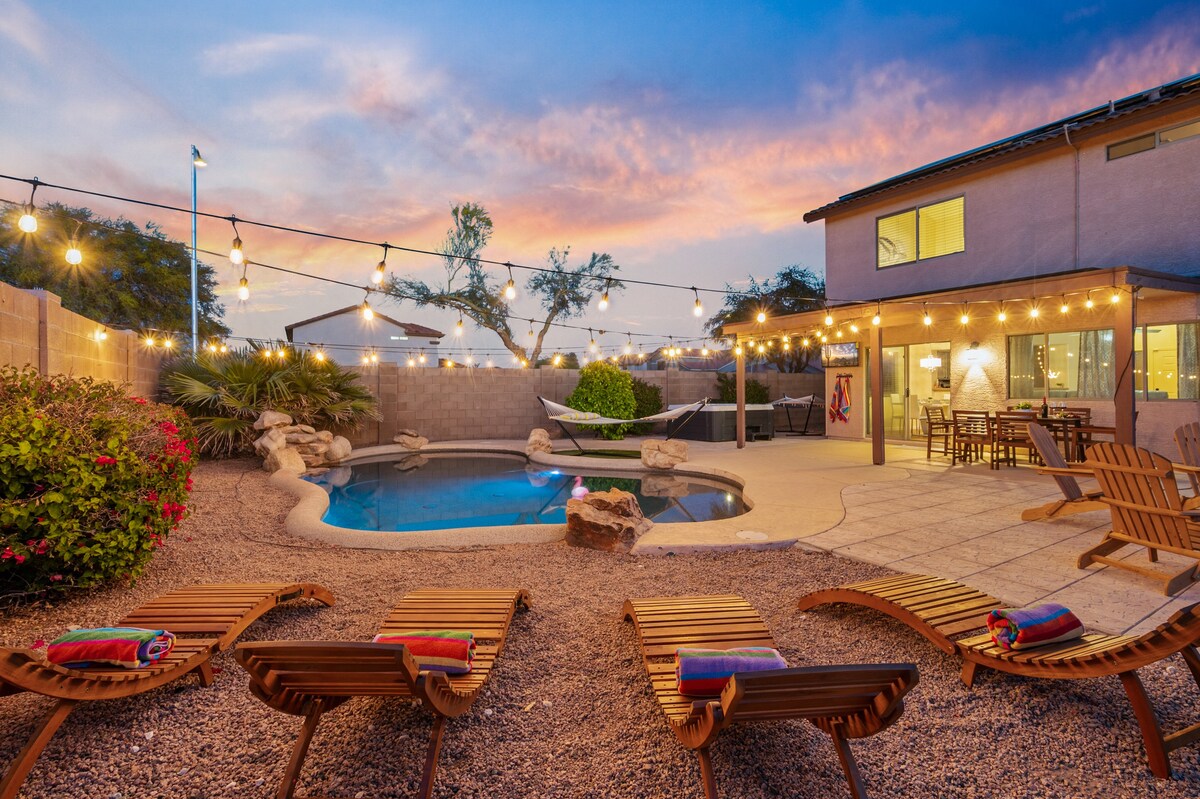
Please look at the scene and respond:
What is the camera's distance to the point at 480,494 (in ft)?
22.6

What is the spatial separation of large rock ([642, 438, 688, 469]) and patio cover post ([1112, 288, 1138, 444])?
4.74m

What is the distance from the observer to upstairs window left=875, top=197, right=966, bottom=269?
909 centimetres

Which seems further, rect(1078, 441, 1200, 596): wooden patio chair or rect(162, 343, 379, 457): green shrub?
rect(162, 343, 379, 457): green shrub

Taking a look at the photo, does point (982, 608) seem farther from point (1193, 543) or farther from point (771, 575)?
point (1193, 543)

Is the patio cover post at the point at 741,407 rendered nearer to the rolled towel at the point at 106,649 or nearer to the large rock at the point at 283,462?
the large rock at the point at 283,462

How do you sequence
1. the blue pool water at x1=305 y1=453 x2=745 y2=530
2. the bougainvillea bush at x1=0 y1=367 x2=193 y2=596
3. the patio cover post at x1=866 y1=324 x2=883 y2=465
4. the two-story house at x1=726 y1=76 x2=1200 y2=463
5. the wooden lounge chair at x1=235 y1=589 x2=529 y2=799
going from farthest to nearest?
the patio cover post at x1=866 y1=324 x2=883 y2=465, the two-story house at x1=726 y1=76 x2=1200 y2=463, the blue pool water at x1=305 y1=453 x2=745 y2=530, the bougainvillea bush at x1=0 y1=367 x2=193 y2=596, the wooden lounge chair at x1=235 y1=589 x2=529 y2=799

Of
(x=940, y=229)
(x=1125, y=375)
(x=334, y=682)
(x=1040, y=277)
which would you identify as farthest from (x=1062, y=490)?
(x=940, y=229)

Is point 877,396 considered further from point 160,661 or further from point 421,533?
point 160,661

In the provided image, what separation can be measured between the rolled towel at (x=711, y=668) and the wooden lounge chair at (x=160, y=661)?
1745mm

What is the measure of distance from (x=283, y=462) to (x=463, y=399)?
4199mm

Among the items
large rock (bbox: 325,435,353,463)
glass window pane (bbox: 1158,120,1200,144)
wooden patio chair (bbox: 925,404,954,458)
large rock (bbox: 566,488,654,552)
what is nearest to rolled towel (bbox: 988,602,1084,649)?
large rock (bbox: 566,488,654,552)

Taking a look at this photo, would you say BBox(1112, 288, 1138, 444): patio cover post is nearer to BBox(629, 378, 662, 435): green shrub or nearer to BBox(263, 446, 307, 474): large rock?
BBox(629, 378, 662, 435): green shrub

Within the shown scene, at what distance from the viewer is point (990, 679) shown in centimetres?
221

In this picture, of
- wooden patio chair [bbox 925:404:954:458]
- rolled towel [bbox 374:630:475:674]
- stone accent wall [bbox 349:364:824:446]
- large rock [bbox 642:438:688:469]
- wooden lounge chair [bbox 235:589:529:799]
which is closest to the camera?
wooden lounge chair [bbox 235:589:529:799]
